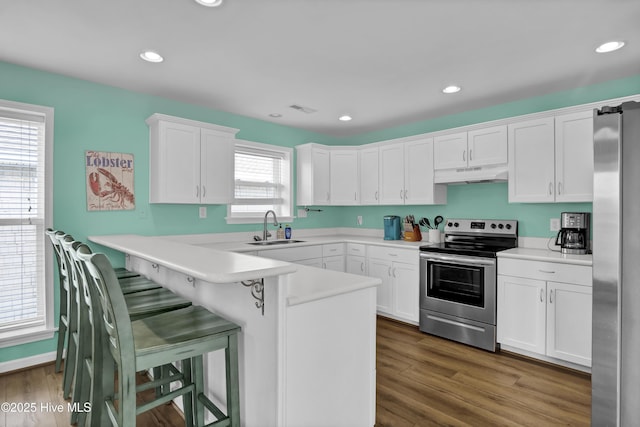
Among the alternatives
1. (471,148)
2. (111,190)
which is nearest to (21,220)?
(111,190)

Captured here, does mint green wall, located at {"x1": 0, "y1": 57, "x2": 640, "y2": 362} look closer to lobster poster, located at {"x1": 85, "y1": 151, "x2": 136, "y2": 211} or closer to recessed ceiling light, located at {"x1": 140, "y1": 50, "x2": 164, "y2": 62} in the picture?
lobster poster, located at {"x1": 85, "y1": 151, "x2": 136, "y2": 211}

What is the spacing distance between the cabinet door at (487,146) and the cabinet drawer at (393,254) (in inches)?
43.8

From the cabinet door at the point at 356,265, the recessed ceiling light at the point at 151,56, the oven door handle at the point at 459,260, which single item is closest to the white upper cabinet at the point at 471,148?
the oven door handle at the point at 459,260

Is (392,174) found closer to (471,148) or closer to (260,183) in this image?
(471,148)

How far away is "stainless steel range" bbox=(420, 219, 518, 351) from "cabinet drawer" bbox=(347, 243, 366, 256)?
2.67 feet

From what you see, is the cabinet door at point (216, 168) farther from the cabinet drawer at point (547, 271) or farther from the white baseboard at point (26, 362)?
the cabinet drawer at point (547, 271)

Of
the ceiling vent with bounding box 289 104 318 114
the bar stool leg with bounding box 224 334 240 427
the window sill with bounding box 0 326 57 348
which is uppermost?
the ceiling vent with bounding box 289 104 318 114

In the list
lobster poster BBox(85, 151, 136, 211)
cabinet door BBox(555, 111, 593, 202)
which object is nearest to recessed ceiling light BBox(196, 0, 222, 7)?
lobster poster BBox(85, 151, 136, 211)

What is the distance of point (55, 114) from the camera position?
9.32 ft

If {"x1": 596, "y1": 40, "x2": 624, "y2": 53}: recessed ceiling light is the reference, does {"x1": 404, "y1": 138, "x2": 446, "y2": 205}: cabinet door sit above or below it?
below

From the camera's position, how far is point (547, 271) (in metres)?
2.81

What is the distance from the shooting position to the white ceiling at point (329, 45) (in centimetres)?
195

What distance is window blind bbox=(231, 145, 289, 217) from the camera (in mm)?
4191

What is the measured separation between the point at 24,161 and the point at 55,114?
45 centimetres
